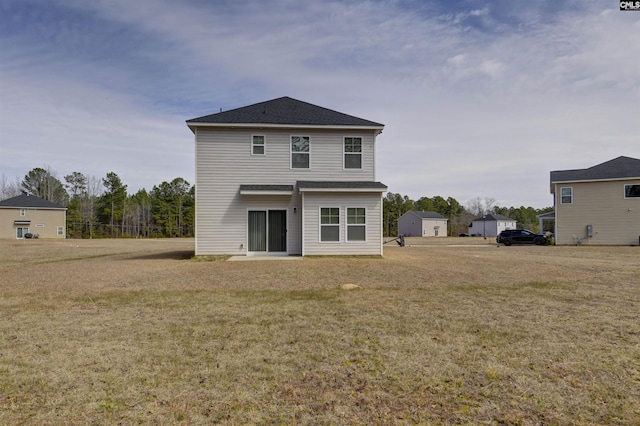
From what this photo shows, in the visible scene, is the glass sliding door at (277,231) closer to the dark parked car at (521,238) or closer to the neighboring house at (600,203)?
the dark parked car at (521,238)

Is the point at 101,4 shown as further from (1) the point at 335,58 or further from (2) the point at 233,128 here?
(1) the point at 335,58

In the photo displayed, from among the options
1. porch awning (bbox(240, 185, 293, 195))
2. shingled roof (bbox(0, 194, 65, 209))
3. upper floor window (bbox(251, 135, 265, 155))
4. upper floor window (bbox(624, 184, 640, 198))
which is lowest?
porch awning (bbox(240, 185, 293, 195))

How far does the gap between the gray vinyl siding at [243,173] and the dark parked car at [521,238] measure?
1900 centimetres

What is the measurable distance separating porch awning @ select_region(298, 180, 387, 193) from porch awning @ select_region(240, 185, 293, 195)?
61cm

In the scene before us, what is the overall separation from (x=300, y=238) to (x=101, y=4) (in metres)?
11.9

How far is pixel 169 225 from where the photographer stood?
65250 mm

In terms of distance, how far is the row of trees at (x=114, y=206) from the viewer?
201 feet

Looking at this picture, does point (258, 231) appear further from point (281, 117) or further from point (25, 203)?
point (25, 203)

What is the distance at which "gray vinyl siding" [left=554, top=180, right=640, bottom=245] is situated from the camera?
2566cm

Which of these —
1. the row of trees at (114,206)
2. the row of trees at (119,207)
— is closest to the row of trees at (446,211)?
the row of trees at (119,207)

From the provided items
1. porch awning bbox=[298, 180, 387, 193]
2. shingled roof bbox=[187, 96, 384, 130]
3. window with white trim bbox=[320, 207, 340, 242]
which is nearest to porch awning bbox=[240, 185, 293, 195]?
porch awning bbox=[298, 180, 387, 193]

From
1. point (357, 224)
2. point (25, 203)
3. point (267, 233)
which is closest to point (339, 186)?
point (357, 224)

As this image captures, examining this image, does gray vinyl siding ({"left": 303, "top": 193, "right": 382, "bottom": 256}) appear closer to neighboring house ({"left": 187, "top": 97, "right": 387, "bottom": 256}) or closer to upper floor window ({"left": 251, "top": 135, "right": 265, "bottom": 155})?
neighboring house ({"left": 187, "top": 97, "right": 387, "bottom": 256})

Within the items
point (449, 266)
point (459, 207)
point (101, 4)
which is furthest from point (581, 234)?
point (459, 207)
